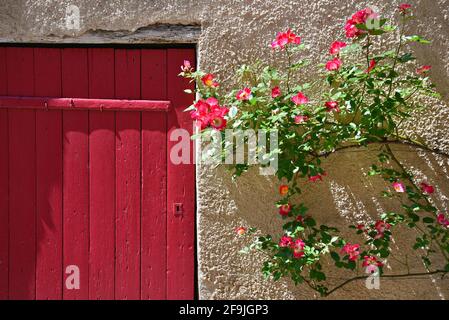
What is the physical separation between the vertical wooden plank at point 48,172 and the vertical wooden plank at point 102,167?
0.60 ft

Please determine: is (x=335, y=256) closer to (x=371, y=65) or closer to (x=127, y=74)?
(x=371, y=65)

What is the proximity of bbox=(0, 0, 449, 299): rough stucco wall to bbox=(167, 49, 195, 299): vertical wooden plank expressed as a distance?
3.9 inches

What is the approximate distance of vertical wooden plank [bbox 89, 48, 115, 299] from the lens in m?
3.32

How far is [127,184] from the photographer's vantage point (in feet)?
11.0

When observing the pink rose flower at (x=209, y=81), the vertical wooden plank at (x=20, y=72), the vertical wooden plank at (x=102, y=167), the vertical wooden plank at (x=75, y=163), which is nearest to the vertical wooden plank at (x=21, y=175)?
the vertical wooden plank at (x=20, y=72)

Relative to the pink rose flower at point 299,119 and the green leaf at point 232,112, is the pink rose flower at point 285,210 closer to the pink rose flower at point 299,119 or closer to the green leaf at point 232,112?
the pink rose flower at point 299,119

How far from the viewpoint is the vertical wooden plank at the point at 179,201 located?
10.9 ft

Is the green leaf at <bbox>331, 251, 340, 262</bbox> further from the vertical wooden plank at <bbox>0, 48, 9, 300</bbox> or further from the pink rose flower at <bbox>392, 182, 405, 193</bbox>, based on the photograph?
the vertical wooden plank at <bbox>0, 48, 9, 300</bbox>

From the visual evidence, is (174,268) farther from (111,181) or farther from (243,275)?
(111,181)

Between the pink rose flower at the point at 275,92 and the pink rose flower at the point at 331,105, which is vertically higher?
the pink rose flower at the point at 275,92

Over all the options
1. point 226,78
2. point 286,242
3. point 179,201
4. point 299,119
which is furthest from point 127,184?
point 299,119

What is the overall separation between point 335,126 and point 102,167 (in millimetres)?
1304

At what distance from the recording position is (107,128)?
3324 mm
